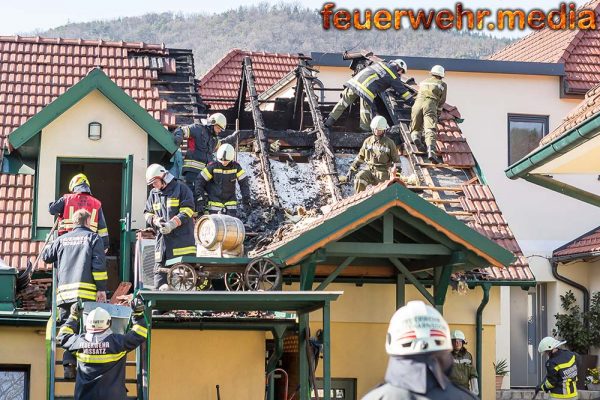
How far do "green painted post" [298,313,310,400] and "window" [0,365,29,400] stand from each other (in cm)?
337

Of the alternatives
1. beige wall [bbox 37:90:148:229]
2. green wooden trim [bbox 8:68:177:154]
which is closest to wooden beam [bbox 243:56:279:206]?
green wooden trim [bbox 8:68:177:154]

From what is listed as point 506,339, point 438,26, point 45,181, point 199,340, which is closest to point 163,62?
point 45,181

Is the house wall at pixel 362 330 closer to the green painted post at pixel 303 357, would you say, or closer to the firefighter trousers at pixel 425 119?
the green painted post at pixel 303 357

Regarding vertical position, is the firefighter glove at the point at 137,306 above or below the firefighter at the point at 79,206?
below

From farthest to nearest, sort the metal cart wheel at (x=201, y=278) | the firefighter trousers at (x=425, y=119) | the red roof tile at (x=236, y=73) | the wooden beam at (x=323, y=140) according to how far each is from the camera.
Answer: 1. the red roof tile at (x=236, y=73)
2. the firefighter trousers at (x=425, y=119)
3. the wooden beam at (x=323, y=140)
4. the metal cart wheel at (x=201, y=278)

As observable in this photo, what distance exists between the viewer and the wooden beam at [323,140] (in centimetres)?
1795

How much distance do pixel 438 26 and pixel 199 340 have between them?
981cm

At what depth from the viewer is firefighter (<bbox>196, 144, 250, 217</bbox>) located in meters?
16.2

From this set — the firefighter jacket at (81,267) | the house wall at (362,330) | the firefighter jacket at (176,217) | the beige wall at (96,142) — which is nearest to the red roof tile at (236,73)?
the beige wall at (96,142)

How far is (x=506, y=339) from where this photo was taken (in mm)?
24078

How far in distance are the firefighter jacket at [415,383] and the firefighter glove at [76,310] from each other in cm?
806

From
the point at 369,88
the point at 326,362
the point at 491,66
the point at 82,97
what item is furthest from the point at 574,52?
the point at 326,362

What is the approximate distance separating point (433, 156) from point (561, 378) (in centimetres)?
372

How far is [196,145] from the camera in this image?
17.0 m
